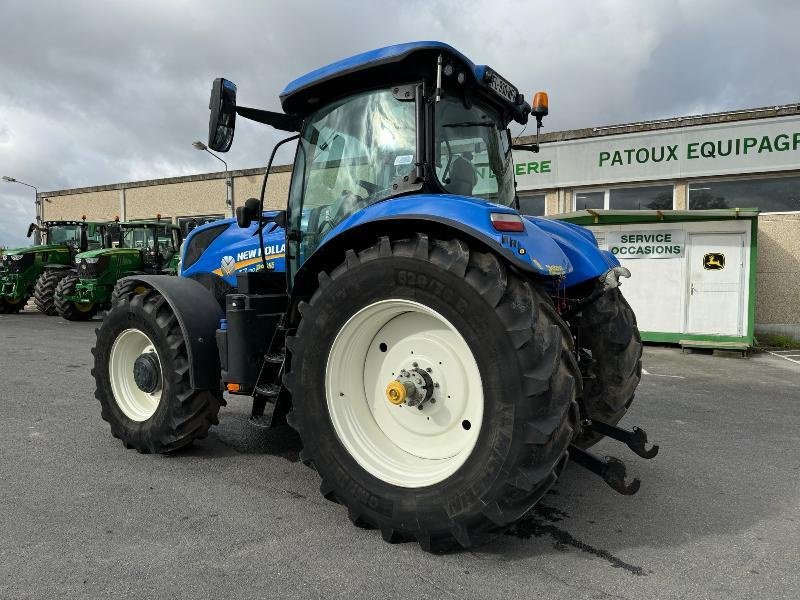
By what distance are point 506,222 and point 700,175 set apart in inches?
478

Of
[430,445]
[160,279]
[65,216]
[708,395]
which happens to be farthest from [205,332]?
[65,216]

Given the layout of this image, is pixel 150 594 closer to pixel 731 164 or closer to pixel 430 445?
pixel 430 445

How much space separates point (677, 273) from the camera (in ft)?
36.2

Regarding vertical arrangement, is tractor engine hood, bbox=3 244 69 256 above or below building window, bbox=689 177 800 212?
below

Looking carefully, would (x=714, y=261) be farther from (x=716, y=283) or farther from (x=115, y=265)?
(x=115, y=265)

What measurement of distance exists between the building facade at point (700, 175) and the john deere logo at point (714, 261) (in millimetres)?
2026

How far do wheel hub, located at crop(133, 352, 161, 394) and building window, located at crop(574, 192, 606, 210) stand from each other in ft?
40.3

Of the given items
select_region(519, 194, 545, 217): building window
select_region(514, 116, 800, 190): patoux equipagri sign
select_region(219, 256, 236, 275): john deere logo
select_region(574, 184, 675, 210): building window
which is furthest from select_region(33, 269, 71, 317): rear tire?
select_region(574, 184, 675, 210): building window

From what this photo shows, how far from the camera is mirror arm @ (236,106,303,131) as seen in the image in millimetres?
3920

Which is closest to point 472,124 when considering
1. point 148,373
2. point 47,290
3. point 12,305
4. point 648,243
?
point 148,373

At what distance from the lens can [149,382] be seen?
418 centimetres

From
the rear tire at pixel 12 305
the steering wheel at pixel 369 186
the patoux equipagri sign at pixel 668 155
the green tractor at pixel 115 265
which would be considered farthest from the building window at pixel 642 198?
the rear tire at pixel 12 305

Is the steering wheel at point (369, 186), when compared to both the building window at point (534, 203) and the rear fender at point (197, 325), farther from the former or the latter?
the building window at point (534, 203)

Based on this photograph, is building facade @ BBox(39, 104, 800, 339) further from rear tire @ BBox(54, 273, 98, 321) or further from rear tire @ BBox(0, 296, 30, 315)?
rear tire @ BBox(0, 296, 30, 315)
